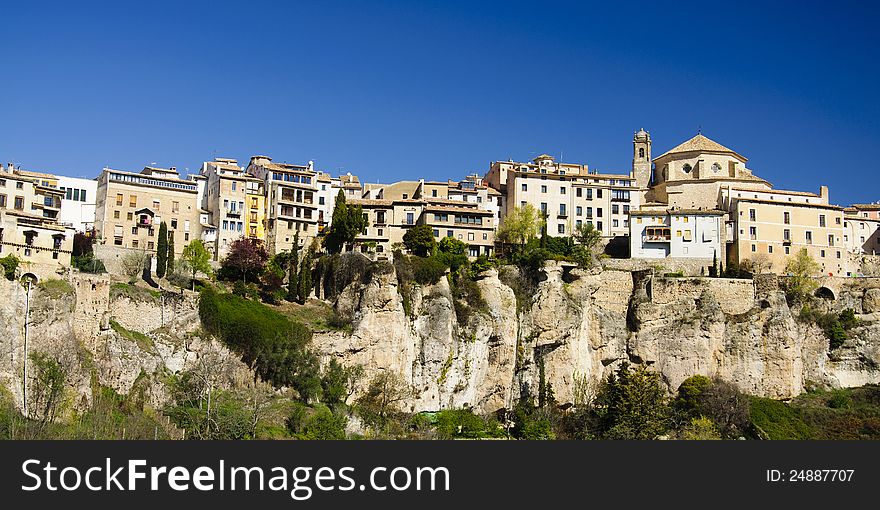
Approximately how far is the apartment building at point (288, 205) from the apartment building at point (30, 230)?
516 inches

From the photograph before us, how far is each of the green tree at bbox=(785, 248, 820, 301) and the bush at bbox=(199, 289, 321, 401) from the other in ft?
97.3

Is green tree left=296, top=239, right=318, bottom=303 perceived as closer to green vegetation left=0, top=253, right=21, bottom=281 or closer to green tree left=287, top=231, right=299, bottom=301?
green tree left=287, top=231, right=299, bottom=301

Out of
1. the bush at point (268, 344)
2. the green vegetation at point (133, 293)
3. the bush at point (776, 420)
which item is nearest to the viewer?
the green vegetation at point (133, 293)

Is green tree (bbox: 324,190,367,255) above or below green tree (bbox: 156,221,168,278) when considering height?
above

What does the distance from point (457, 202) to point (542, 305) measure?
11930mm

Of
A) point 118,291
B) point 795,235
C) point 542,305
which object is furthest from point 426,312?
point 795,235

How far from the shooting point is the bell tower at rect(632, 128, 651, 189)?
271ft

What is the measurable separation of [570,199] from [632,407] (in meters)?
20.4

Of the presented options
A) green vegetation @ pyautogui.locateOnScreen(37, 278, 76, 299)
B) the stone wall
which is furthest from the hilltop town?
green vegetation @ pyautogui.locateOnScreen(37, 278, 76, 299)

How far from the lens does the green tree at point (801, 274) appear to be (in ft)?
221

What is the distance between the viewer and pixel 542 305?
62.8 metres

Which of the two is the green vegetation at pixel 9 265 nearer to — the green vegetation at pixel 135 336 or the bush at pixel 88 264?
the green vegetation at pixel 135 336

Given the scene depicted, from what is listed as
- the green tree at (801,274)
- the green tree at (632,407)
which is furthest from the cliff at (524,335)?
the green tree at (632,407)

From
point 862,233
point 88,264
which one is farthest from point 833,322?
point 88,264
